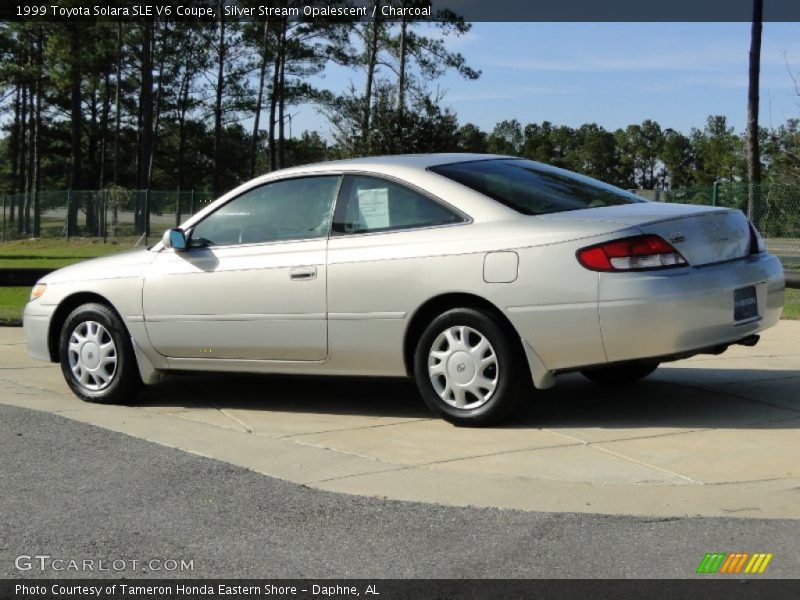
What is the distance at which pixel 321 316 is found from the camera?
21.5ft

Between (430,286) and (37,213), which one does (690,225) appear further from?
(37,213)

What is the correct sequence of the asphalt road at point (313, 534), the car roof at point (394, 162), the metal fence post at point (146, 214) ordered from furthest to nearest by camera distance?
the metal fence post at point (146, 214), the car roof at point (394, 162), the asphalt road at point (313, 534)

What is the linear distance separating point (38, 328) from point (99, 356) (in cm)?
65

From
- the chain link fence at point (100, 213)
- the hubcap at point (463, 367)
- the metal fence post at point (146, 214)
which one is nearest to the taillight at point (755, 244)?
the hubcap at point (463, 367)

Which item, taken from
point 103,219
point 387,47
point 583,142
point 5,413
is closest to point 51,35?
point 103,219

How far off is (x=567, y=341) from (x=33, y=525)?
2.78 metres

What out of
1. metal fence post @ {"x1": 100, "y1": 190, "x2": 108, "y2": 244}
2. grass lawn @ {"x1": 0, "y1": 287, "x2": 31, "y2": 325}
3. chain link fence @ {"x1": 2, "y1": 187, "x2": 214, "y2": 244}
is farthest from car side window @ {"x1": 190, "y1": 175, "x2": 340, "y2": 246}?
metal fence post @ {"x1": 100, "y1": 190, "x2": 108, "y2": 244}

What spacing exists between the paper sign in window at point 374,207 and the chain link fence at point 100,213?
116ft

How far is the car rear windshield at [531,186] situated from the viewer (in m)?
6.32

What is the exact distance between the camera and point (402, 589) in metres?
3.69

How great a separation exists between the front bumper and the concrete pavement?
299mm

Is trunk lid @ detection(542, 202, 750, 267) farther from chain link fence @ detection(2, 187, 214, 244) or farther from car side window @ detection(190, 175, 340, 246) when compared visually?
chain link fence @ detection(2, 187, 214, 244)

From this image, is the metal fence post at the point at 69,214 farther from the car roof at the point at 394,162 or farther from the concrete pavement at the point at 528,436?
the car roof at the point at 394,162

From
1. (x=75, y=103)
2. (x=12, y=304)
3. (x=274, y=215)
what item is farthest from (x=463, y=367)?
(x=75, y=103)
